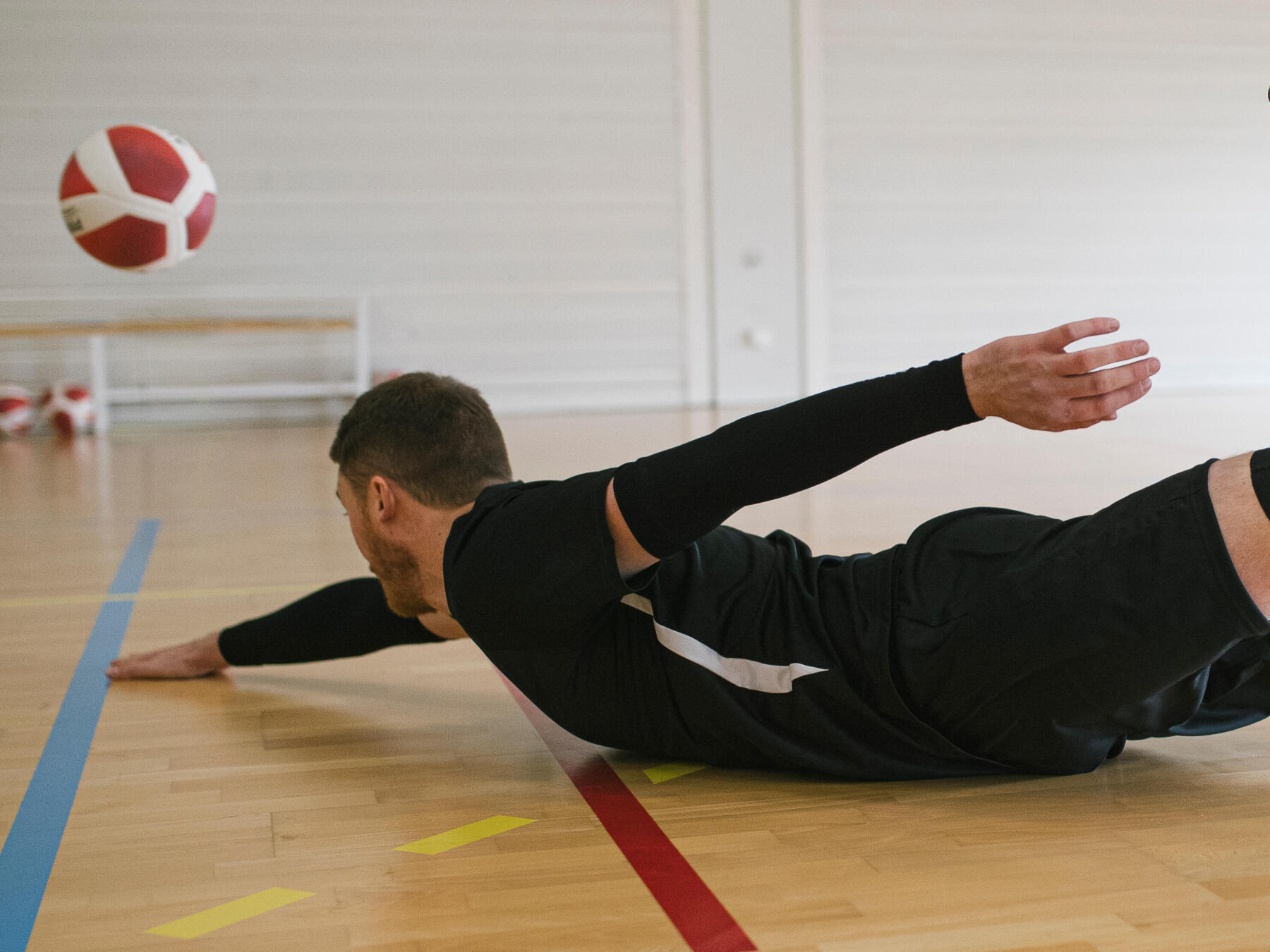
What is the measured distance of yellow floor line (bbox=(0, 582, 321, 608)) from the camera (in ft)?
10.9

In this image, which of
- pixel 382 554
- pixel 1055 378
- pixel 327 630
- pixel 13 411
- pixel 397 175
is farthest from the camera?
pixel 397 175

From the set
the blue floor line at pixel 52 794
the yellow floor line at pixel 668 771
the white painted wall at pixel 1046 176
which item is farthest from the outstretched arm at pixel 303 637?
the white painted wall at pixel 1046 176

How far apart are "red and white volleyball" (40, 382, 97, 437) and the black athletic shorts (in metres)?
8.42

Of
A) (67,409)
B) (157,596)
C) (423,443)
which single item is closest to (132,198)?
(157,596)

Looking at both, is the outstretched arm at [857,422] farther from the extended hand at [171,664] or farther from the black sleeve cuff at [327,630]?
the extended hand at [171,664]

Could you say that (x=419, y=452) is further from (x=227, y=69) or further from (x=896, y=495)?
(x=227, y=69)

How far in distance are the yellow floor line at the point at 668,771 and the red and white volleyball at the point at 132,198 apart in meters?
4.29

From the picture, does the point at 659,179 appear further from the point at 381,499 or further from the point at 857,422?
the point at 857,422

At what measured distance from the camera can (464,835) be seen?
1628mm

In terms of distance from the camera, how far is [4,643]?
2875 mm

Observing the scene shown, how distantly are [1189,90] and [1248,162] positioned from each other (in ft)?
2.76

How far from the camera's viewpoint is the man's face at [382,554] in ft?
5.48

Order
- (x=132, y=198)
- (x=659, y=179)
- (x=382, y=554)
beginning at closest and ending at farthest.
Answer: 1. (x=382, y=554)
2. (x=132, y=198)
3. (x=659, y=179)

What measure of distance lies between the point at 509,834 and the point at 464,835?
0.19ft
